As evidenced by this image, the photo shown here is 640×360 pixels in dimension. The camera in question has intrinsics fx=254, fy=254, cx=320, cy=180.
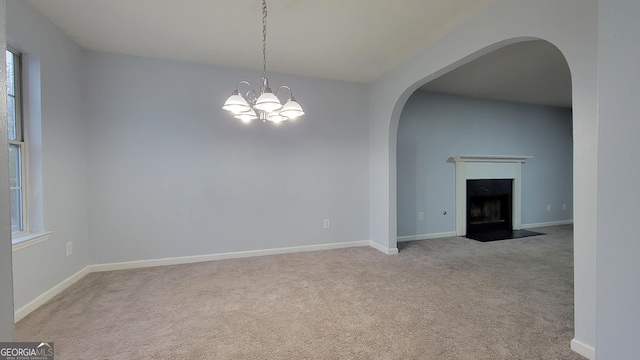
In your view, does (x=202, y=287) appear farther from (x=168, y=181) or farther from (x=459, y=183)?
(x=459, y=183)

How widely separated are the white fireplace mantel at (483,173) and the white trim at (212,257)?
2.01 meters

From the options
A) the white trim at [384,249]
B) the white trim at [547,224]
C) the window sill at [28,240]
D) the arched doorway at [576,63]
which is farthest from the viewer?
the white trim at [547,224]

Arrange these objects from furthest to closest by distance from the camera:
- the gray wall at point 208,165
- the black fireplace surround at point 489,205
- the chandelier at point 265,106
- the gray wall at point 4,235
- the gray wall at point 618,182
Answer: the black fireplace surround at point 489,205, the gray wall at point 208,165, the chandelier at point 265,106, the gray wall at point 618,182, the gray wall at point 4,235

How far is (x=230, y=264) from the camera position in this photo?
10.7ft

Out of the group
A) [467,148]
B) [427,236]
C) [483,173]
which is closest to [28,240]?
[427,236]

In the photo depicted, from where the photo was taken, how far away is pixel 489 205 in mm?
5109

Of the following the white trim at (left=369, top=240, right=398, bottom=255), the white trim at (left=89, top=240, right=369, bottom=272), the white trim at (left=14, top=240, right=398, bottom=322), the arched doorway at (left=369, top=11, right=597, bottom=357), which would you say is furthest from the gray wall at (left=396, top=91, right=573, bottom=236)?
the arched doorway at (left=369, top=11, right=597, bottom=357)

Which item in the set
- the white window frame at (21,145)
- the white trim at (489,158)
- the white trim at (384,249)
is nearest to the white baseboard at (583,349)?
the white trim at (384,249)

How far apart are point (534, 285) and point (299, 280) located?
244cm

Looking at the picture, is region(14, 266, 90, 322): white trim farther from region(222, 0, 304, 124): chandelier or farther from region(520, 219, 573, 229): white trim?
region(520, 219, 573, 229): white trim

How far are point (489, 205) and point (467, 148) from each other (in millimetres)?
1310

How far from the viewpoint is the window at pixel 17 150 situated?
2.21 m

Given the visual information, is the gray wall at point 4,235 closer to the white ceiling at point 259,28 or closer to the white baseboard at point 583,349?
the white ceiling at point 259,28

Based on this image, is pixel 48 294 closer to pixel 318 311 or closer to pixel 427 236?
pixel 318 311
